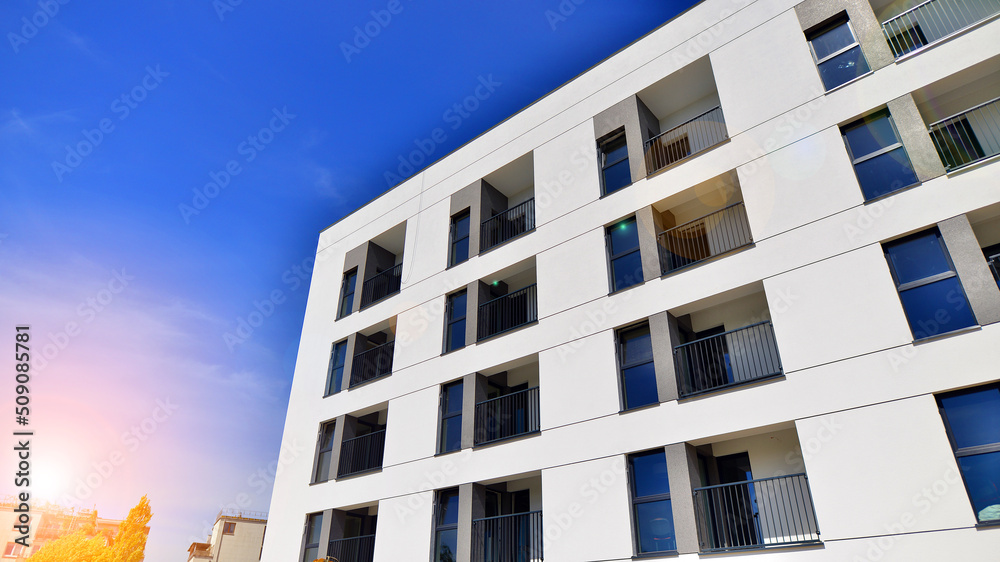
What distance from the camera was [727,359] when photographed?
11.6 metres

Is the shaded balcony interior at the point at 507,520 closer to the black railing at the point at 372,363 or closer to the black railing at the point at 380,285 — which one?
the black railing at the point at 372,363

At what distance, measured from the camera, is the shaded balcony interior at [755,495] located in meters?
9.54

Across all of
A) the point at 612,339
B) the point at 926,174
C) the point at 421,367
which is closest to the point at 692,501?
the point at 612,339

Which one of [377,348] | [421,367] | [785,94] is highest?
[785,94]

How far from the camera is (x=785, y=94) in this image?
39.2ft

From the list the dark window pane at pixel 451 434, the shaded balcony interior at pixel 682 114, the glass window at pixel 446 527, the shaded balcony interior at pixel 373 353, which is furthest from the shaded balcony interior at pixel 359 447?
the shaded balcony interior at pixel 682 114

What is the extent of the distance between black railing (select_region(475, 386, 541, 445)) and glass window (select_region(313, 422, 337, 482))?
5928 mm

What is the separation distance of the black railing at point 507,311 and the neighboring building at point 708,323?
6 centimetres

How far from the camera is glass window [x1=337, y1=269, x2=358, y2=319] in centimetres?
2011

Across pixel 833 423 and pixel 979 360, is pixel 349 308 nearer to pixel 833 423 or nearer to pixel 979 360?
pixel 833 423

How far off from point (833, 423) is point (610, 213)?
6710 mm

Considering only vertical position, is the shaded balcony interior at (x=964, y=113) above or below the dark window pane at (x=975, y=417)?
above

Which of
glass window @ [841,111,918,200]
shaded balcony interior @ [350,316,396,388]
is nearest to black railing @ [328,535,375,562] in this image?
shaded balcony interior @ [350,316,396,388]

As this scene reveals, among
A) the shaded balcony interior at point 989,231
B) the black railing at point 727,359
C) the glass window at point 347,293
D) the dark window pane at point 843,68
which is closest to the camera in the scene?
the shaded balcony interior at point 989,231
